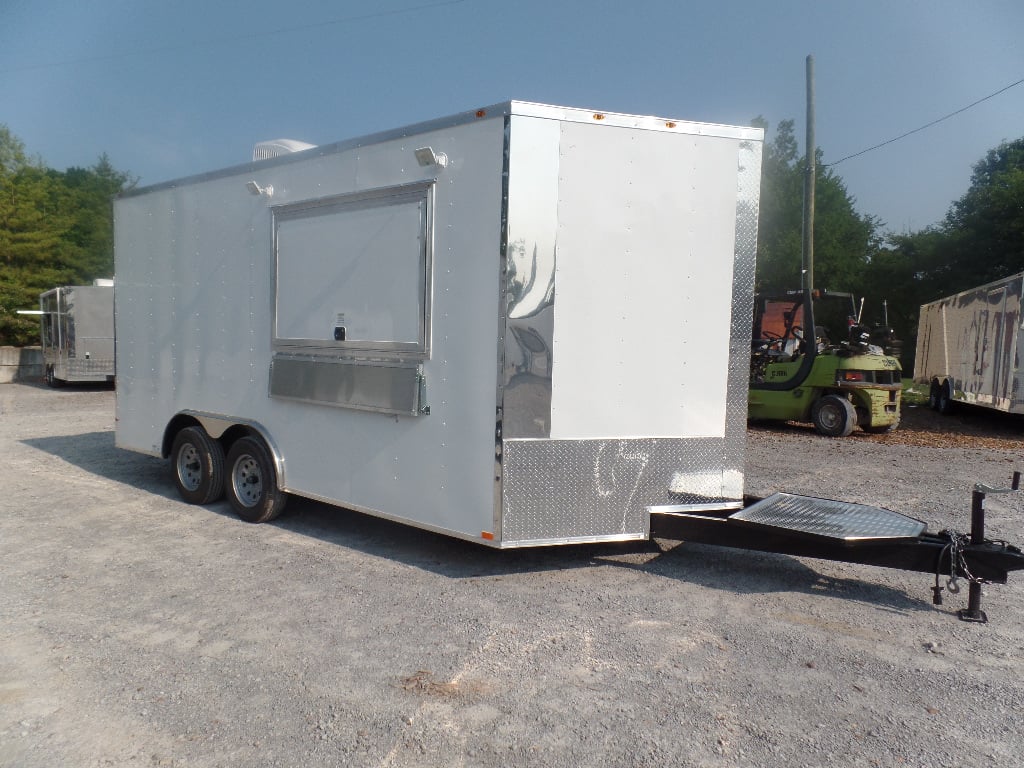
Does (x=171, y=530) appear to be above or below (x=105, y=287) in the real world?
below

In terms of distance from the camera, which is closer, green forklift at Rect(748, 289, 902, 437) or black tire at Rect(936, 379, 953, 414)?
green forklift at Rect(748, 289, 902, 437)

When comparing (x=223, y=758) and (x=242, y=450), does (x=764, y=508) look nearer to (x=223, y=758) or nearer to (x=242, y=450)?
(x=223, y=758)

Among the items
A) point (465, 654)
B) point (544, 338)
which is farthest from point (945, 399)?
point (465, 654)

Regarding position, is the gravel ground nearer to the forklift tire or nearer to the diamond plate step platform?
the diamond plate step platform

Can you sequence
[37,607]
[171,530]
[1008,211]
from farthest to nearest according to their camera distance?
[1008,211], [171,530], [37,607]

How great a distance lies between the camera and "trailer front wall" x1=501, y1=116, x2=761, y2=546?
4762 millimetres

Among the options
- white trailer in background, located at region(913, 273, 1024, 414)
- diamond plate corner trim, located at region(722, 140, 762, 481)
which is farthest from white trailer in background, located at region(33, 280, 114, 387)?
white trailer in background, located at region(913, 273, 1024, 414)

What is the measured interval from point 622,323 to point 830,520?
5.96 ft

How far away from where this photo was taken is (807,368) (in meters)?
12.7

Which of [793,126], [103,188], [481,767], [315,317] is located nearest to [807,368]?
[315,317]

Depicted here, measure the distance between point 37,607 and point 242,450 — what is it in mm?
2216

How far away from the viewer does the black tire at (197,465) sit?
691cm

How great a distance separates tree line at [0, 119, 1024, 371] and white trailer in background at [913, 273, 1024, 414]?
29.0 feet

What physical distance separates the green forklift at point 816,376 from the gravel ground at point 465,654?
5.90 meters
